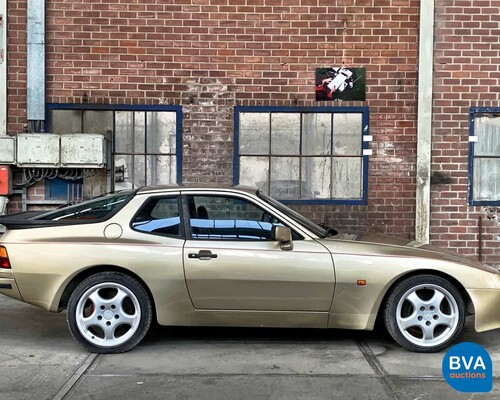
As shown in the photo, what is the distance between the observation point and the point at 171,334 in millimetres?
5578

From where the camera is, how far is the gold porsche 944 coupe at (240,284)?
491cm

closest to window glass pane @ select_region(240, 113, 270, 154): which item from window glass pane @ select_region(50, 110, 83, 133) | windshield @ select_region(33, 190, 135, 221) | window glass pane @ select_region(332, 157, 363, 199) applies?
window glass pane @ select_region(332, 157, 363, 199)

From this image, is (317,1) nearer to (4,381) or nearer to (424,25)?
(424,25)

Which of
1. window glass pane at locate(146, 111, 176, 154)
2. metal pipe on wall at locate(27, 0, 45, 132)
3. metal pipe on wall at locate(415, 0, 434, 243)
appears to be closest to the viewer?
metal pipe on wall at locate(27, 0, 45, 132)

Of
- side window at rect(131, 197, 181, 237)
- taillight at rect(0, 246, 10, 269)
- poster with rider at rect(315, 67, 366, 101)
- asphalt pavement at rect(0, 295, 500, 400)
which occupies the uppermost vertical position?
poster with rider at rect(315, 67, 366, 101)

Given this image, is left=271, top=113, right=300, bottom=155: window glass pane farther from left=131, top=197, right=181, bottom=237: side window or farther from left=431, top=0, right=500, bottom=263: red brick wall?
left=131, top=197, right=181, bottom=237: side window

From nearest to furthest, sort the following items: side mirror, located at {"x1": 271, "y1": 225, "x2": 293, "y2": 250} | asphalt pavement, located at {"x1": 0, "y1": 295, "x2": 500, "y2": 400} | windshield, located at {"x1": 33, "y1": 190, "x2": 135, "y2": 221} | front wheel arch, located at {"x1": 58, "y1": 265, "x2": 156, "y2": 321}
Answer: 1. asphalt pavement, located at {"x1": 0, "y1": 295, "x2": 500, "y2": 400}
2. side mirror, located at {"x1": 271, "y1": 225, "x2": 293, "y2": 250}
3. front wheel arch, located at {"x1": 58, "y1": 265, "x2": 156, "y2": 321}
4. windshield, located at {"x1": 33, "y1": 190, "x2": 135, "y2": 221}

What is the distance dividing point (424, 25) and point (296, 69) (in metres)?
→ 1.98

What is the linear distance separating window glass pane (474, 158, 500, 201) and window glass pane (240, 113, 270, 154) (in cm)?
321

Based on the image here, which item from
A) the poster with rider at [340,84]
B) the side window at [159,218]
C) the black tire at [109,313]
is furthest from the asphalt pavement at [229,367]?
the poster with rider at [340,84]

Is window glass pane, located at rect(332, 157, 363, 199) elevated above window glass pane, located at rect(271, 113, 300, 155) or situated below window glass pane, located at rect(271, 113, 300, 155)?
below

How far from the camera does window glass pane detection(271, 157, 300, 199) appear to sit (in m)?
8.73

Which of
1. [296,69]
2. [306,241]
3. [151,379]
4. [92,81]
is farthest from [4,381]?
[296,69]

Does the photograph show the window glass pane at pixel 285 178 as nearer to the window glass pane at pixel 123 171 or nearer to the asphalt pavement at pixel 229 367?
the window glass pane at pixel 123 171
